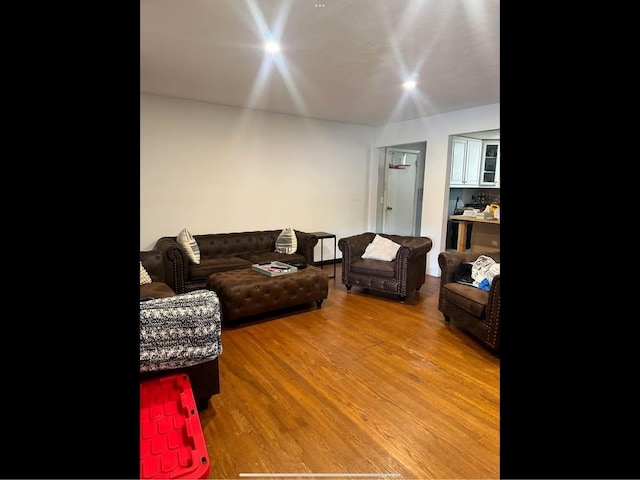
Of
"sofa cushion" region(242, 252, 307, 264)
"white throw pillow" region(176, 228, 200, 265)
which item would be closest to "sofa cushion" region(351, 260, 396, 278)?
"sofa cushion" region(242, 252, 307, 264)

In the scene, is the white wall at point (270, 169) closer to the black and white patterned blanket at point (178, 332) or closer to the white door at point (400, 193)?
the white door at point (400, 193)

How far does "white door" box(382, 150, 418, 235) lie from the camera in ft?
21.3

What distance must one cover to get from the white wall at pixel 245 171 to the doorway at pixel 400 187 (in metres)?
0.34

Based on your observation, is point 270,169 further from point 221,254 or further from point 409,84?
point 409,84

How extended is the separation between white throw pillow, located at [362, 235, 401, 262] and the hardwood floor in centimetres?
108

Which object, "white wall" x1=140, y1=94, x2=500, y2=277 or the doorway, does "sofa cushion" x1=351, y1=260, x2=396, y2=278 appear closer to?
"white wall" x1=140, y1=94, x2=500, y2=277

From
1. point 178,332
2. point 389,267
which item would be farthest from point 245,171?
point 178,332

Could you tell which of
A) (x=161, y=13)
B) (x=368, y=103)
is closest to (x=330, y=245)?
(x=368, y=103)

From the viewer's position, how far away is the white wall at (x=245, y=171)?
14.5ft

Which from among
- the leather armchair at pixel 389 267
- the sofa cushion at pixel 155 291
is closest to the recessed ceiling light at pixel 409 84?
the leather armchair at pixel 389 267

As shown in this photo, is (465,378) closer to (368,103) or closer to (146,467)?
(146,467)
